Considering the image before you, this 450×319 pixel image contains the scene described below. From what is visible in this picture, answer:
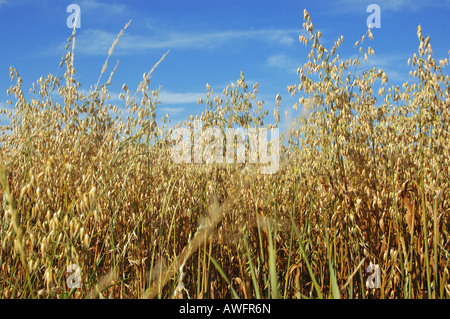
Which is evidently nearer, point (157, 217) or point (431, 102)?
point (157, 217)

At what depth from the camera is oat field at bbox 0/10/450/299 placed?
1.47 m

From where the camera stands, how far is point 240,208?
1.96 metres

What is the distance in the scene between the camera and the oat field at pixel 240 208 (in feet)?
4.83

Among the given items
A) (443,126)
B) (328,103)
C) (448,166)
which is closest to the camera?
(448,166)

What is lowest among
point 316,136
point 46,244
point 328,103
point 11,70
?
point 46,244

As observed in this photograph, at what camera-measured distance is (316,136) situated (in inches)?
109

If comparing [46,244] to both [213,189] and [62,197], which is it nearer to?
[213,189]

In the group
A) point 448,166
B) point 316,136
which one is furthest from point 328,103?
point 448,166

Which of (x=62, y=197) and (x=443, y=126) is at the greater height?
(x=443, y=126)

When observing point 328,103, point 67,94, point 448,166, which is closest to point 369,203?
point 448,166

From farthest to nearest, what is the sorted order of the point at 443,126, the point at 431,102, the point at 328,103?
the point at 431,102 < the point at 443,126 < the point at 328,103

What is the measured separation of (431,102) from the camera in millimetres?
2941

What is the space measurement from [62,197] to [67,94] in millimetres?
985
